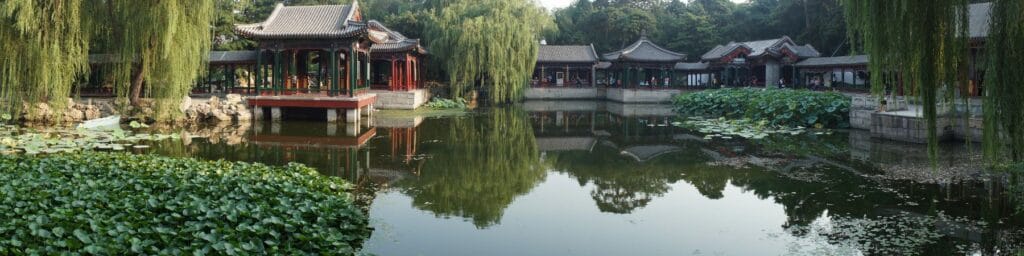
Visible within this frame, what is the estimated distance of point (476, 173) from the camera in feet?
38.0

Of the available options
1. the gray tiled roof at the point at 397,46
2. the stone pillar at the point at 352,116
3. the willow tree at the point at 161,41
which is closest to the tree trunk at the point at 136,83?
the willow tree at the point at 161,41

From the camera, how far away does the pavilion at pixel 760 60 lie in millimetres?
32688

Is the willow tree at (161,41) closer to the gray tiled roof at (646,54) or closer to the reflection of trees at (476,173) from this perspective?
the reflection of trees at (476,173)

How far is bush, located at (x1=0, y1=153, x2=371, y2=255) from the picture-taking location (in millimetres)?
5207

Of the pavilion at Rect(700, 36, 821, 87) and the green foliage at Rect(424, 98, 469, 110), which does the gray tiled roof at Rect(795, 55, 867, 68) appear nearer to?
the pavilion at Rect(700, 36, 821, 87)

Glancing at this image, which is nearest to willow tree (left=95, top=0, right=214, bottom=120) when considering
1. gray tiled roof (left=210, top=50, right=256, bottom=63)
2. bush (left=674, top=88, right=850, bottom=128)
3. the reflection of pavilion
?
the reflection of pavilion

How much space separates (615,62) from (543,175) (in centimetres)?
2579

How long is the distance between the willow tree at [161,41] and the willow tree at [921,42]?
12.9 m

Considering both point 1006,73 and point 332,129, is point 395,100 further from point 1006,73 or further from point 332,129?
point 1006,73

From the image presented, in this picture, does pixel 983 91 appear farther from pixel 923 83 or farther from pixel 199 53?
pixel 199 53

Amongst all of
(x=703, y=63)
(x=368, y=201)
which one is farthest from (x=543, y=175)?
(x=703, y=63)

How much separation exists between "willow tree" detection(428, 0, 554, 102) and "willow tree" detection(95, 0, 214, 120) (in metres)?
13.6

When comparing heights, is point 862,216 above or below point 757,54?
below

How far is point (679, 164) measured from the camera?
12.6 metres
